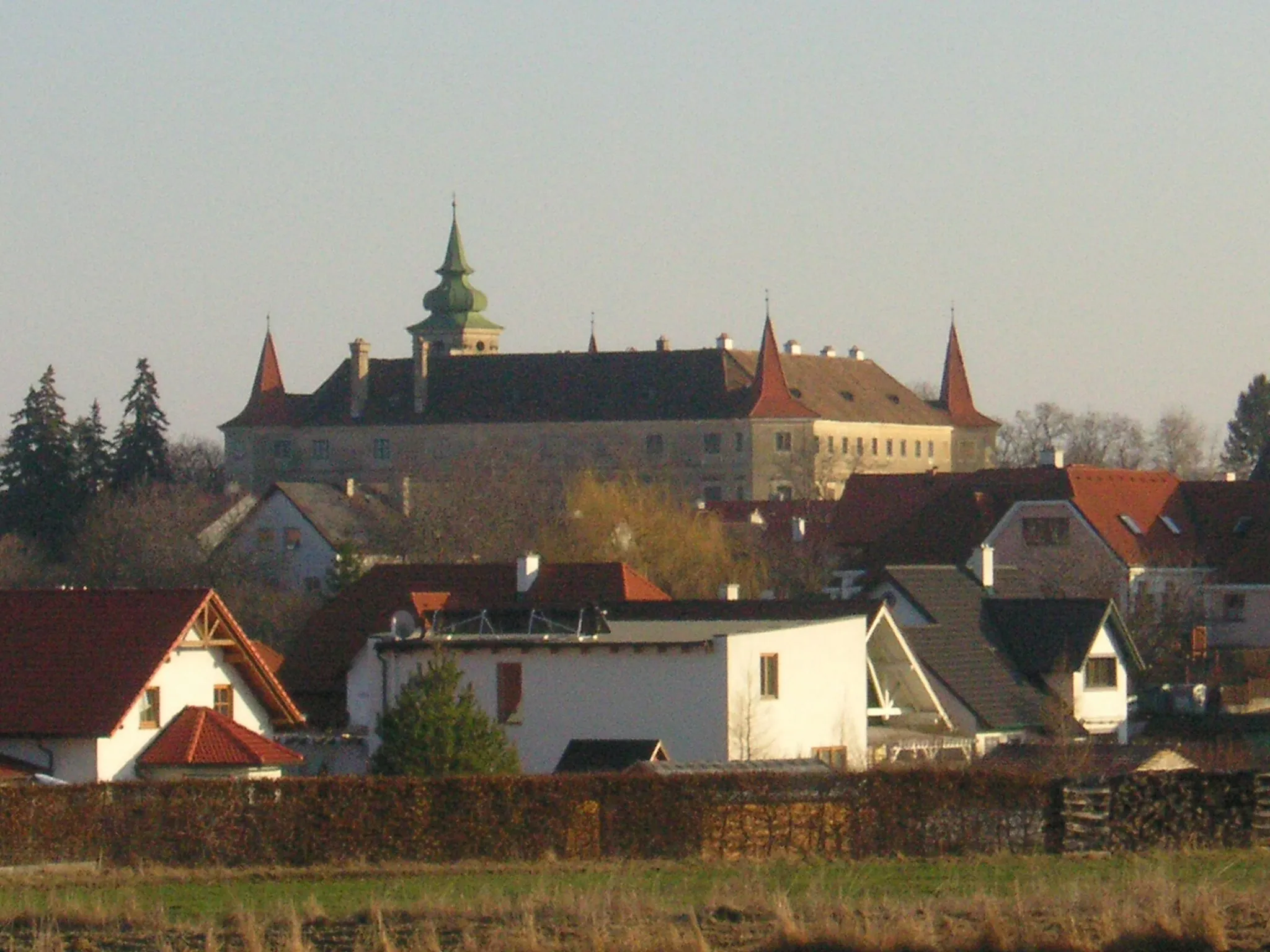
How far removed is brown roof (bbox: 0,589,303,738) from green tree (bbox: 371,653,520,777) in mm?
4967

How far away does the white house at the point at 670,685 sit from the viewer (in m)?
38.6

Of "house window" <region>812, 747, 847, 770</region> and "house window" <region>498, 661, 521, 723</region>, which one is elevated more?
"house window" <region>498, 661, 521, 723</region>

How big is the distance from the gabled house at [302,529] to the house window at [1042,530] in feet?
74.7

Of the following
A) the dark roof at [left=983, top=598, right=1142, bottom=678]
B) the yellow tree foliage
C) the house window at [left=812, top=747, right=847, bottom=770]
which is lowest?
the house window at [left=812, top=747, right=847, bottom=770]

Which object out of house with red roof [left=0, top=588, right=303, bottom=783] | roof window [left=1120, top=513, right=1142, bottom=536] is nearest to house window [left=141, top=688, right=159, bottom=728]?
house with red roof [left=0, top=588, right=303, bottom=783]

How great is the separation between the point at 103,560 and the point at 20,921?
6754 centimetres

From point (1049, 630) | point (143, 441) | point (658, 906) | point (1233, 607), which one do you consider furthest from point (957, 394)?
Result: point (658, 906)

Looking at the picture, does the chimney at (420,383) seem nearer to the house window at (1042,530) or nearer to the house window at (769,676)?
the house window at (1042,530)

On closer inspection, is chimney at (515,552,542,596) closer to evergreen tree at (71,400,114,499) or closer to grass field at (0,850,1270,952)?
grass field at (0,850,1270,952)

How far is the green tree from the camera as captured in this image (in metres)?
32.6

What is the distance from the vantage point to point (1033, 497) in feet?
234

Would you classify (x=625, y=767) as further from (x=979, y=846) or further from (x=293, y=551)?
(x=293, y=551)

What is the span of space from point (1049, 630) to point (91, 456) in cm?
6668

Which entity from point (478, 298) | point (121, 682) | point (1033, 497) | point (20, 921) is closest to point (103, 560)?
point (1033, 497)
